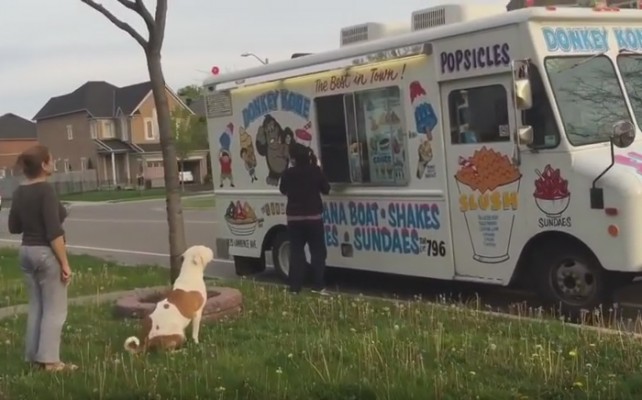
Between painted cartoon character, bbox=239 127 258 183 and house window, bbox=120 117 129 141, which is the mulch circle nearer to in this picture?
painted cartoon character, bbox=239 127 258 183

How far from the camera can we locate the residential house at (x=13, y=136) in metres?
94.1

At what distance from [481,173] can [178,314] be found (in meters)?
3.60

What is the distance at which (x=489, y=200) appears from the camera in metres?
9.59

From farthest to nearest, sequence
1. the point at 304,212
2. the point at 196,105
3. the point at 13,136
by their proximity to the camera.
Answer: the point at 13,136 < the point at 196,105 < the point at 304,212

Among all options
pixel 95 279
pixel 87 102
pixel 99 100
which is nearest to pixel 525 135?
pixel 95 279

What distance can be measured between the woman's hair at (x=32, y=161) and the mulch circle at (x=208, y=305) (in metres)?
2.27

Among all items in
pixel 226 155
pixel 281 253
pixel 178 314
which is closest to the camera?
pixel 178 314

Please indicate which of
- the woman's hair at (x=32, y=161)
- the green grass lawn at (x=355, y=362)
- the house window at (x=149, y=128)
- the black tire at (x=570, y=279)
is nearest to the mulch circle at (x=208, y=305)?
the green grass lawn at (x=355, y=362)

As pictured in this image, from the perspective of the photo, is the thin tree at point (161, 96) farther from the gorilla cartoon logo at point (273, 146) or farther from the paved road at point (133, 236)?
the paved road at point (133, 236)

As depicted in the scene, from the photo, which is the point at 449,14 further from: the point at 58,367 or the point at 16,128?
the point at 16,128

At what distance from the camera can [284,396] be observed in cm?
588

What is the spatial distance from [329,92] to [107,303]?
11.8 ft

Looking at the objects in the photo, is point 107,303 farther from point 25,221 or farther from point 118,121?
point 118,121

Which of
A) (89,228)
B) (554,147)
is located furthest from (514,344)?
(89,228)
